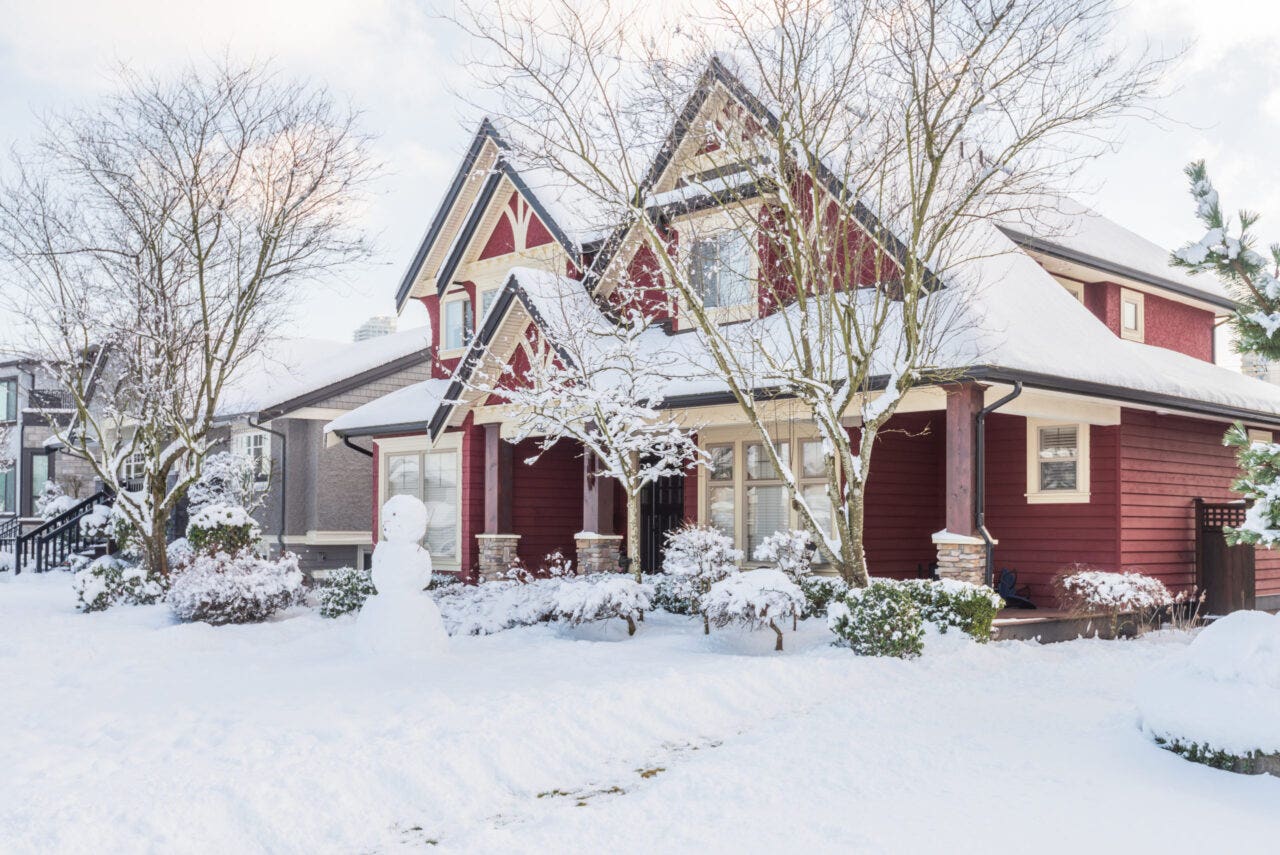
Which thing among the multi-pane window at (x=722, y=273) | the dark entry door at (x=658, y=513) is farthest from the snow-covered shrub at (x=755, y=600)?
the dark entry door at (x=658, y=513)

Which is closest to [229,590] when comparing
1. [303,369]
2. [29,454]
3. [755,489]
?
[755,489]

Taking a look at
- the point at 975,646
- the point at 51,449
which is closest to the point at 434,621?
the point at 975,646

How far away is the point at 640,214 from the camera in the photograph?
482 inches

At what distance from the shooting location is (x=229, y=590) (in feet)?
47.2

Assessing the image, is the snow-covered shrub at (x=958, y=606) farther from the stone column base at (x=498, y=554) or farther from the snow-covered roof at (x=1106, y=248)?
the stone column base at (x=498, y=554)

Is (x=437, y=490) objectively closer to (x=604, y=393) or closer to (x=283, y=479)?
(x=283, y=479)

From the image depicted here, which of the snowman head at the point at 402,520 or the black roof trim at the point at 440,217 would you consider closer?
the snowman head at the point at 402,520

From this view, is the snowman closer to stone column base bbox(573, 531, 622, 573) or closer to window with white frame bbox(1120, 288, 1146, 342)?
stone column base bbox(573, 531, 622, 573)

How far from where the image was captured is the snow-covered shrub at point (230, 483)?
23.4 m

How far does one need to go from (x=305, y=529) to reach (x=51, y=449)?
14.9 metres

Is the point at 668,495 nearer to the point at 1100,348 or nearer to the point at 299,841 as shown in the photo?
the point at 1100,348

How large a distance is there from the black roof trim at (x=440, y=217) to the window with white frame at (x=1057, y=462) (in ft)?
32.9

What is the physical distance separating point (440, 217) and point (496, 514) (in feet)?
19.7

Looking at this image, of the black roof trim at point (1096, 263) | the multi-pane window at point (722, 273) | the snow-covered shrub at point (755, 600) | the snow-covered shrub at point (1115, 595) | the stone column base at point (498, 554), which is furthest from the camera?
the stone column base at point (498, 554)
